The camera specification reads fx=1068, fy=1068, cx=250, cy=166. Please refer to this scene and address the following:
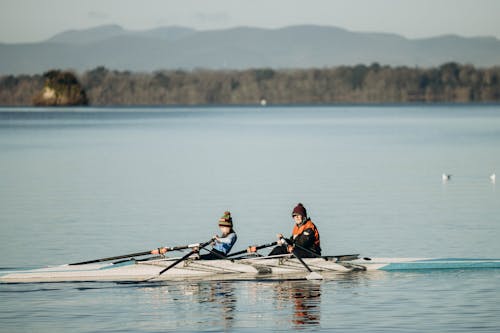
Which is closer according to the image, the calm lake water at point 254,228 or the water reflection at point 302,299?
the water reflection at point 302,299

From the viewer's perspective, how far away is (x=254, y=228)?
108 ft

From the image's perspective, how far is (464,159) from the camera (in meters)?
66.3

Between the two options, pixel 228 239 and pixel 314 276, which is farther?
pixel 228 239

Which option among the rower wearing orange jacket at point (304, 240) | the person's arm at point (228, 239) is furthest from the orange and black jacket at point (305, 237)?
the person's arm at point (228, 239)

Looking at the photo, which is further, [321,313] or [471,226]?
[471,226]

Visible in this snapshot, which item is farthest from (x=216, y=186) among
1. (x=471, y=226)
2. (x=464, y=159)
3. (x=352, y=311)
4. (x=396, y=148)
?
(x=396, y=148)

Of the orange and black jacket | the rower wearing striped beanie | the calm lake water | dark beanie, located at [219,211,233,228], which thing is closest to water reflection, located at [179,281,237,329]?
the calm lake water

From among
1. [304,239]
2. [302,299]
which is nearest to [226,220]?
[304,239]

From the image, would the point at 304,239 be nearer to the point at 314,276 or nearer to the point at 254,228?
the point at 314,276

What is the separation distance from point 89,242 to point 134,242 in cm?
127

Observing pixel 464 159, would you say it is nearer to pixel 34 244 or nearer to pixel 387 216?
pixel 387 216

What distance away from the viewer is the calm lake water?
20.0 meters

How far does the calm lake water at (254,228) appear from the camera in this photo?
20.0 m

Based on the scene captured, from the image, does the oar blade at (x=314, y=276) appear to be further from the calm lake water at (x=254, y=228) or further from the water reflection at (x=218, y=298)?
the water reflection at (x=218, y=298)
